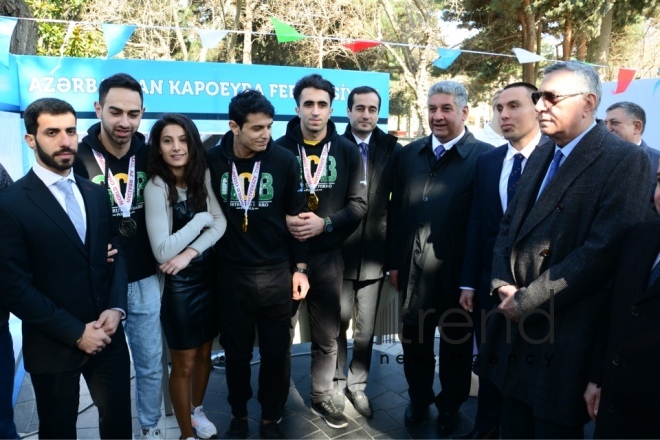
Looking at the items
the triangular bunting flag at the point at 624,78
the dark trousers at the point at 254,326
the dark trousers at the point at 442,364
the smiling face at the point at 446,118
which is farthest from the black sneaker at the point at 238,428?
the triangular bunting flag at the point at 624,78

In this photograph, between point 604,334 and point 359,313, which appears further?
point 359,313

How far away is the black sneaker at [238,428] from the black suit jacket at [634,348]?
2.30 metres

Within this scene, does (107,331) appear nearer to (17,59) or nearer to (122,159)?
(122,159)

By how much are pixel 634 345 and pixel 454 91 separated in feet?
6.93

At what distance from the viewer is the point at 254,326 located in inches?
130

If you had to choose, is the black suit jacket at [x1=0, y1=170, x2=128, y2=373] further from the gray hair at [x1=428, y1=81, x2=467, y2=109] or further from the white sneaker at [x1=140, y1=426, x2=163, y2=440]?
the gray hair at [x1=428, y1=81, x2=467, y2=109]

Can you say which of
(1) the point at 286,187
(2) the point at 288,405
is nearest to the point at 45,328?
(1) the point at 286,187

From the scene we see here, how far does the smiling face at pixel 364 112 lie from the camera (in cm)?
375

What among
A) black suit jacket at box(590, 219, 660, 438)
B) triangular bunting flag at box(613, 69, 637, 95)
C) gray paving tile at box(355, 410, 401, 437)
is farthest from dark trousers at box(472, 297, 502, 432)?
triangular bunting flag at box(613, 69, 637, 95)

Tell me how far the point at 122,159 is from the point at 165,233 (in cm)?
51

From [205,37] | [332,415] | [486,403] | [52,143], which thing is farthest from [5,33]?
[486,403]

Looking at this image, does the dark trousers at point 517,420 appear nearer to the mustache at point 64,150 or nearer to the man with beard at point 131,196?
the man with beard at point 131,196

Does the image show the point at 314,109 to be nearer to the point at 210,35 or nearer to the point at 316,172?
the point at 316,172

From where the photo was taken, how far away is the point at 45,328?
230 centimetres
